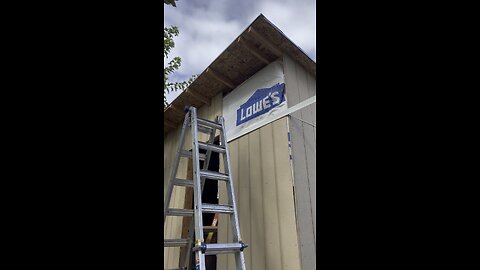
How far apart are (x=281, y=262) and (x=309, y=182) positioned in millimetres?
733

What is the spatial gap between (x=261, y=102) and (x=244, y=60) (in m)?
0.59

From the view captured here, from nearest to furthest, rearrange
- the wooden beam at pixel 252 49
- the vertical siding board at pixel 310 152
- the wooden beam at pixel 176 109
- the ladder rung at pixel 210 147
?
the vertical siding board at pixel 310 152 → the ladder rung at pixel 210 147 → the wooden beam at pixel 252 49 → the wooden beam at pixel 176 109

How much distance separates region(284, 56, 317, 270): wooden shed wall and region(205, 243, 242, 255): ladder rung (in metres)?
0.53

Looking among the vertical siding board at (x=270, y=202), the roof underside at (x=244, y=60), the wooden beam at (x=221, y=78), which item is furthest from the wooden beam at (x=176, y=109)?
the vertical siding board at (x=270, y=202)

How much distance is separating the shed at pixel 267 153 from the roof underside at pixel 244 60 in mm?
11

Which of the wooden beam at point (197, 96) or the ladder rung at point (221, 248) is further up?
the wooden beam at point (197, 96)

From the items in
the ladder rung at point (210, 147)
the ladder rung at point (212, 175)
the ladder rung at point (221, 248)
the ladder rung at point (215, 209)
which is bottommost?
the ladder rung at point (221, 248)

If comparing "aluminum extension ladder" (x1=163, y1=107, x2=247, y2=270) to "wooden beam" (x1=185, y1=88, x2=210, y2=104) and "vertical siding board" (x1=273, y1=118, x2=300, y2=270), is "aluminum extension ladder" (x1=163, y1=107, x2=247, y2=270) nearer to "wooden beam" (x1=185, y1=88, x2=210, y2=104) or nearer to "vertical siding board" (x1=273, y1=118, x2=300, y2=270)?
"vertical siding board" (x1=273, y1=118, x2=300, y2=270)

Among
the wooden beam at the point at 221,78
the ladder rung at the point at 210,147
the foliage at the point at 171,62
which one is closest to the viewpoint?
the ladder rung at the point at 210,147

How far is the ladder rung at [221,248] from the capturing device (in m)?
2.07

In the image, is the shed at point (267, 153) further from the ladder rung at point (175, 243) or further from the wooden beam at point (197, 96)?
the ladder rung at point (175, 243)

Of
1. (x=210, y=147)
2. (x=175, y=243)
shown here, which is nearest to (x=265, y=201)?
(x=210, y=147)
